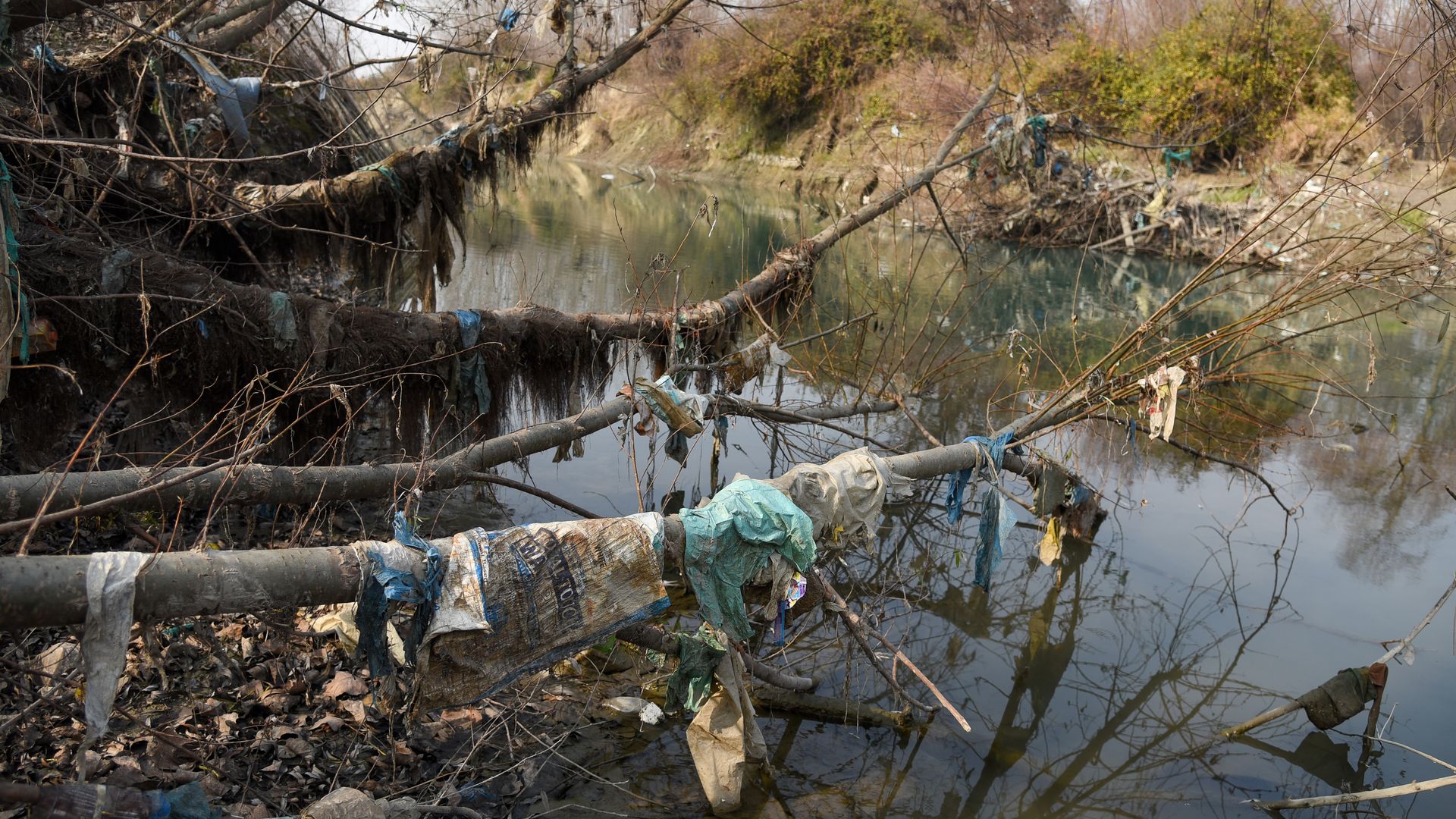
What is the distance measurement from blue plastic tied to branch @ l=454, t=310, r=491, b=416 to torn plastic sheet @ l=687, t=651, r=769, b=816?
2.42 meters

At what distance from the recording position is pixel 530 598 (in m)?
2.82

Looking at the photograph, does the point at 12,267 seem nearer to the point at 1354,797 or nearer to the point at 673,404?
the point at 673,404

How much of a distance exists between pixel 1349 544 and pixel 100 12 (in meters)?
7.99

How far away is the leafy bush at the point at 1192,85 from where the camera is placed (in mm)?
18625

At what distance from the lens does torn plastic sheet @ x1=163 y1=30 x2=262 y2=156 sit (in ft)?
22.5

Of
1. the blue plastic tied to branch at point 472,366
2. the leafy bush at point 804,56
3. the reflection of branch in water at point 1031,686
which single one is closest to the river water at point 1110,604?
the reflection of branch in water at point 1031,686

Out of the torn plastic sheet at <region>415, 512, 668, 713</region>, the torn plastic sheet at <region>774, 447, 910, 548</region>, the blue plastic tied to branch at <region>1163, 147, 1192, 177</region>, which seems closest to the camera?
the torn plastic sheet at <region>415, 512, 668, 713</region>

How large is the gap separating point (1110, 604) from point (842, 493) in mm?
3336

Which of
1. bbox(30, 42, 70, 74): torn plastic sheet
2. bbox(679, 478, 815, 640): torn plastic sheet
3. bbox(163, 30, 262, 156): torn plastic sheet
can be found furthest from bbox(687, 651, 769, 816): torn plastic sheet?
bbox(30, 42, 70, 74): torn plastic sheet

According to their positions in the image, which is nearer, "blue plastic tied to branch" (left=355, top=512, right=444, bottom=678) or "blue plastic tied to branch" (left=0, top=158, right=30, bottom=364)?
"blue plastic tied to branch" (left=355, top=512, right=444, bottom=678)

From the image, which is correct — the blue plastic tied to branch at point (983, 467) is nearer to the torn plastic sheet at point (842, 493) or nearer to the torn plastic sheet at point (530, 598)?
the torn plastic sheet at point (842, 493)

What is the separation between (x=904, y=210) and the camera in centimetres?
1973

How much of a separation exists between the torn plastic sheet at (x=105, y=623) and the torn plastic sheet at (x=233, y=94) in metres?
5.52

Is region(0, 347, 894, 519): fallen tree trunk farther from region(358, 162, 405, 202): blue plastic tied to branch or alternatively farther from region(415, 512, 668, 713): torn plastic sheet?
region(358, 162, 405, 202): blue plastic tied to branch
